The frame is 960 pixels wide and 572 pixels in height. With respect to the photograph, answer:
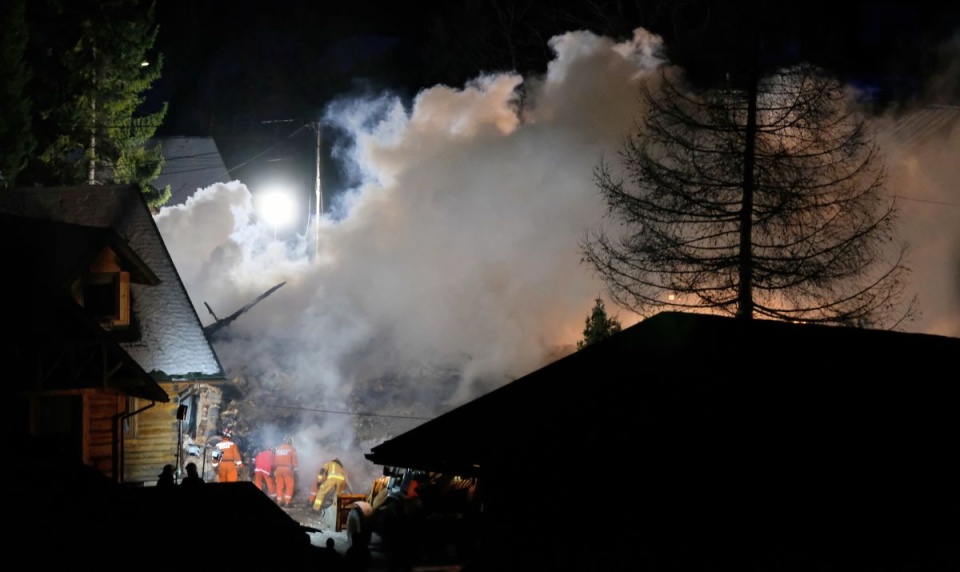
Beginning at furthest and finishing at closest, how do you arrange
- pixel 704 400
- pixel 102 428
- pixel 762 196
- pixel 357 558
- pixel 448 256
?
pixel 448 256 → pixel 102 428 → pixel 762 196 → pixel 357 558 → pixel 704 400

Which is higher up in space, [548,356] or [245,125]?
[245,125]

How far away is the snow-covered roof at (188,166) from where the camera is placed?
142 ft

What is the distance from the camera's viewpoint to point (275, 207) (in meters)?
44.8

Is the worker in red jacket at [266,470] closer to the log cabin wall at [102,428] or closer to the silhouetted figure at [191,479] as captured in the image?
the log cabin wall at [102,428]

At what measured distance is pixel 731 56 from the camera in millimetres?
17625

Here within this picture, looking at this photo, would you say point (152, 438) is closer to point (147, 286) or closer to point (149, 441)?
point (149, 441)

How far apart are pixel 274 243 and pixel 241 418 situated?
1521cm

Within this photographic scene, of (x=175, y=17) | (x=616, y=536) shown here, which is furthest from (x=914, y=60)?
(x=175, y=17)

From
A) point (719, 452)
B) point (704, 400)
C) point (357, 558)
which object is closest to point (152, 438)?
point (357, 558)

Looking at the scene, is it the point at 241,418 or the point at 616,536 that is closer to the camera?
the point at 616,536

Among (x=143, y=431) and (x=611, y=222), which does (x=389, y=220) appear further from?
(x=143, y=431)

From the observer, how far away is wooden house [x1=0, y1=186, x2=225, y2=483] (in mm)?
19797

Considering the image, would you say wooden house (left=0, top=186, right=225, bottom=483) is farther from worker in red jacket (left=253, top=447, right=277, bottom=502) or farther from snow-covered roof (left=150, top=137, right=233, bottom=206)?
snow-covered roof (left=150, top=137, right=233, bottom=206)

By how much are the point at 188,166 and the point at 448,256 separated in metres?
15.2
